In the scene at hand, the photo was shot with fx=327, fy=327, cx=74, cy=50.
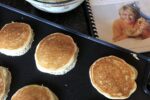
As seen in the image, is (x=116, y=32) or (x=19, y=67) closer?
(x=19, y=67)

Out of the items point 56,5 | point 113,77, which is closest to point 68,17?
point 56,5

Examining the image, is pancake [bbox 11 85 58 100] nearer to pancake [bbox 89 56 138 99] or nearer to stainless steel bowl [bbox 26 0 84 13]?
pancake [bbox 89 56 138 99]

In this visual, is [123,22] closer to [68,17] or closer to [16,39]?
[68,17]

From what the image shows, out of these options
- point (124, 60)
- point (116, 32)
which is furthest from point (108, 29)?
point (124, 60)

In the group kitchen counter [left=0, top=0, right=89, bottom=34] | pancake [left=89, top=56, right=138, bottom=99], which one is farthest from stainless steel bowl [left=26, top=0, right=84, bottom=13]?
pancake [left=89, top=56, right=138, bottom=99]

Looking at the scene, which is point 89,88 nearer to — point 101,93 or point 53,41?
point 101,93
